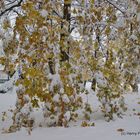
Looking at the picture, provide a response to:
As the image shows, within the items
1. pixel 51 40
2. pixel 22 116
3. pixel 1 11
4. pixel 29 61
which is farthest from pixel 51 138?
pixel 1 11

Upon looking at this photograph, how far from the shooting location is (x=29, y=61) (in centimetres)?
641

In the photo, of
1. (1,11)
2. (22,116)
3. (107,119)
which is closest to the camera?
(22,116)

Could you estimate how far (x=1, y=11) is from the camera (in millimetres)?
8156

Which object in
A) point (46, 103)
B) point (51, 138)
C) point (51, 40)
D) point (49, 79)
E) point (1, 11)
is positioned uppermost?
point (1, 11)

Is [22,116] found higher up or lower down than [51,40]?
lower down

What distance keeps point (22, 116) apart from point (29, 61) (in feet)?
3.86

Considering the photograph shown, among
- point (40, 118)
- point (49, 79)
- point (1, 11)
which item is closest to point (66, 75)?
point (49, 79)

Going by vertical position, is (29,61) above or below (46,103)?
above

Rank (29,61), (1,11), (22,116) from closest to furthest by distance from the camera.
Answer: (29,61) < (22,116) < (1,11)

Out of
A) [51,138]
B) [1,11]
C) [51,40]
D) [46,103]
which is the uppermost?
[1,11]

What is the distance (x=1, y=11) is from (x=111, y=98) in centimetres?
328

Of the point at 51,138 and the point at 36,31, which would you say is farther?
the point at 36,31

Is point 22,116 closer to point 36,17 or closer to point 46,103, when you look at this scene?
point 46,103

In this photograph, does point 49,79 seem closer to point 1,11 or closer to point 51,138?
point 51,138
